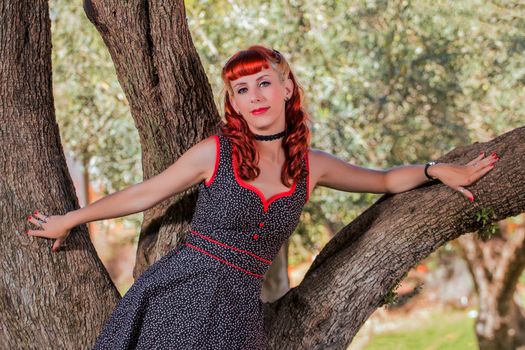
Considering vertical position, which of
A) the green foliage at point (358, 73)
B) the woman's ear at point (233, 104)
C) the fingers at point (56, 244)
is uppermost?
the green foliage at point (358, 73)

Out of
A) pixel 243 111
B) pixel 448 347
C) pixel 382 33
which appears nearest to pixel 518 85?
pixel 382 33

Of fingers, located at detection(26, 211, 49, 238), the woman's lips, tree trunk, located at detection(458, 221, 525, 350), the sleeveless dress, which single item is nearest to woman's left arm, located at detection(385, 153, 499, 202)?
the sleeveless dress

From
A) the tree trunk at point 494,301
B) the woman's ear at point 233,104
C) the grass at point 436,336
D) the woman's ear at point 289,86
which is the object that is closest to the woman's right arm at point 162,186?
the woman's ear at point 233,104

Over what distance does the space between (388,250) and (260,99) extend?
740mm

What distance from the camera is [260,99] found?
9.35ft

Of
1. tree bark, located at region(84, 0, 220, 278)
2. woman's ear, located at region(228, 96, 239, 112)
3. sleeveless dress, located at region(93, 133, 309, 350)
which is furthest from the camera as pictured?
tree bark, located at region(84, 0, 220, 278)

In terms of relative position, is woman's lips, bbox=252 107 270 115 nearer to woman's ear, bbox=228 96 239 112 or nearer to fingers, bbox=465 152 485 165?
woman's ear, bbox=228 96 239 112

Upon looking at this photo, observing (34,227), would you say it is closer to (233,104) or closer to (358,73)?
(233,104)

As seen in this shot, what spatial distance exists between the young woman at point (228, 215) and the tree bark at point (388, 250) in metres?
0.24

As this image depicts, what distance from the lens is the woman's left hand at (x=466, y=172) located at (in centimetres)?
304

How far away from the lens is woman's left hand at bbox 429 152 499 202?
9.98 feet

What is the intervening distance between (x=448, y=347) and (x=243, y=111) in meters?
8.63

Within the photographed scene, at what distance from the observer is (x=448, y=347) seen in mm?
10836

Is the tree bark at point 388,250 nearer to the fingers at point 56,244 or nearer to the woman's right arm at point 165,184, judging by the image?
the woman's right arm at point 165,184
